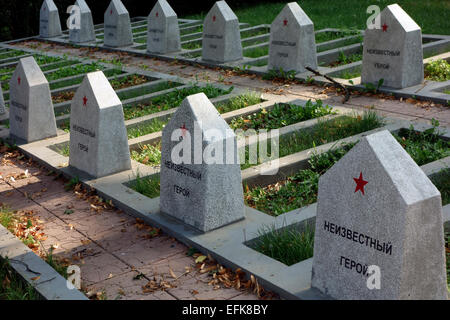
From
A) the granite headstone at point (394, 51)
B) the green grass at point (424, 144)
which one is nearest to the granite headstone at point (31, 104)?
the green grass at point (424, 144)

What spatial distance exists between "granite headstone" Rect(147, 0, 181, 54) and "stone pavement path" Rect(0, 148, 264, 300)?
25.6 ft

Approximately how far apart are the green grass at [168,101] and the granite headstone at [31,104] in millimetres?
1403

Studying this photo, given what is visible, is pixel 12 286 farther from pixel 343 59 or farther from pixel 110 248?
pixel 343 59

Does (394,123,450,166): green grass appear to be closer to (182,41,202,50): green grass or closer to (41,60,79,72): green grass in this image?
(182,41,202,50): green grass

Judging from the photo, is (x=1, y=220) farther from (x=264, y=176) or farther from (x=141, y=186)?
(x=264, y=176)

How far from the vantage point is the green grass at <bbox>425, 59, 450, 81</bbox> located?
35.6 feet

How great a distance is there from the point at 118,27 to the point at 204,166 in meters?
11.9

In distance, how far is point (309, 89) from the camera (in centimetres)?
1070

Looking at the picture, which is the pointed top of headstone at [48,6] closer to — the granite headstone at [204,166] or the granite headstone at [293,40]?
the granite headstone at [293,40]

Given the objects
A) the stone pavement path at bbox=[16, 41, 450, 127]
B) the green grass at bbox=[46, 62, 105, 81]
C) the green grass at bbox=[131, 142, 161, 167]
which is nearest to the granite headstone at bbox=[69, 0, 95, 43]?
the stone pavement path at bbox=[16, 41, 450, 127]

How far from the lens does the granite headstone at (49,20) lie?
2005cm

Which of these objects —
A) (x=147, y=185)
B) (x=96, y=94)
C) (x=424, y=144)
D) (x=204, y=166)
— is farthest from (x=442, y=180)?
(x=96, y=94)
